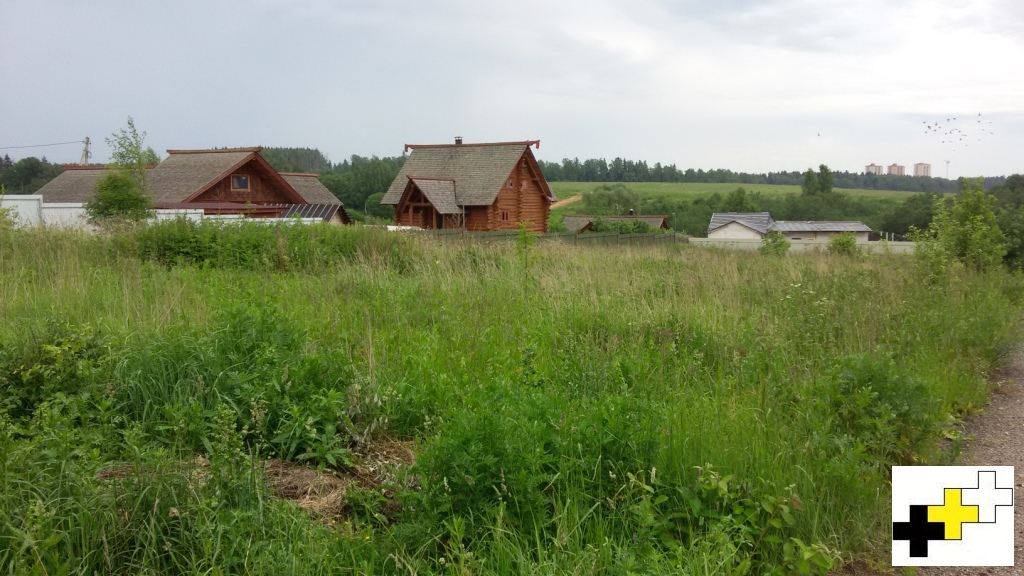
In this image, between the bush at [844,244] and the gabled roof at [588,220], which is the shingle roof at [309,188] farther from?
the bush at [844,244]

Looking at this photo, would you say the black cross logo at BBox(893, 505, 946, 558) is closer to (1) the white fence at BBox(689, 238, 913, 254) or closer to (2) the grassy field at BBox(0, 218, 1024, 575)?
(2) the grassy field at BBox(0, 218, 1024, 575)

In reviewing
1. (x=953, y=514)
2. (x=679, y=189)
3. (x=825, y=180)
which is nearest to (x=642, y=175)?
(x=679, y=189)

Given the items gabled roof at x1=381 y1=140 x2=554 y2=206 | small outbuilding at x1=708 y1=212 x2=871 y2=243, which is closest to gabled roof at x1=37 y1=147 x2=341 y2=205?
gabled roof at x1=381 y1=140 x2=554 y2=206

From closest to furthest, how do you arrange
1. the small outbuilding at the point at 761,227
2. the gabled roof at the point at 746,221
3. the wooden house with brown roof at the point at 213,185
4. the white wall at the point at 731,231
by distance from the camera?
1. the wooden house with brown roof at the point at 213,185
2. the small outbuilding at the point at 761,227
3. the gabled roof at the point at 746,221
4. the white wall at the point at 731,231

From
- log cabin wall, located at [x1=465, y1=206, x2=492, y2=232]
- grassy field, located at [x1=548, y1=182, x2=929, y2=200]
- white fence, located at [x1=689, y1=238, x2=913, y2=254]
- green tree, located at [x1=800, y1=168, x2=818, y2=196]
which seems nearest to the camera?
white fence, located at [x1=689, y1=238, x2=913, y2=254]

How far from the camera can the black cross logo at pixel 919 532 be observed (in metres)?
3.73

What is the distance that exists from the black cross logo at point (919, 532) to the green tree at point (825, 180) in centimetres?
9242

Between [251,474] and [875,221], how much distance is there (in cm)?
7111

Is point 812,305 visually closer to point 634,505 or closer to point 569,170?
point 634,505

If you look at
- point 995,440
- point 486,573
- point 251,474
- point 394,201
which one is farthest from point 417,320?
point 394,201

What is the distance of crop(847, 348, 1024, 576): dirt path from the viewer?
12.2ft

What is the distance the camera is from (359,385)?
5047 mm

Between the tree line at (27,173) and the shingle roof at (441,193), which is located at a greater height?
the tree line at (27,173)

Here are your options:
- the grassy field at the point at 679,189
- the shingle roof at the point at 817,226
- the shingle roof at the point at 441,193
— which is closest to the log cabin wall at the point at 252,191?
the shingle roof at the point at 441,193
